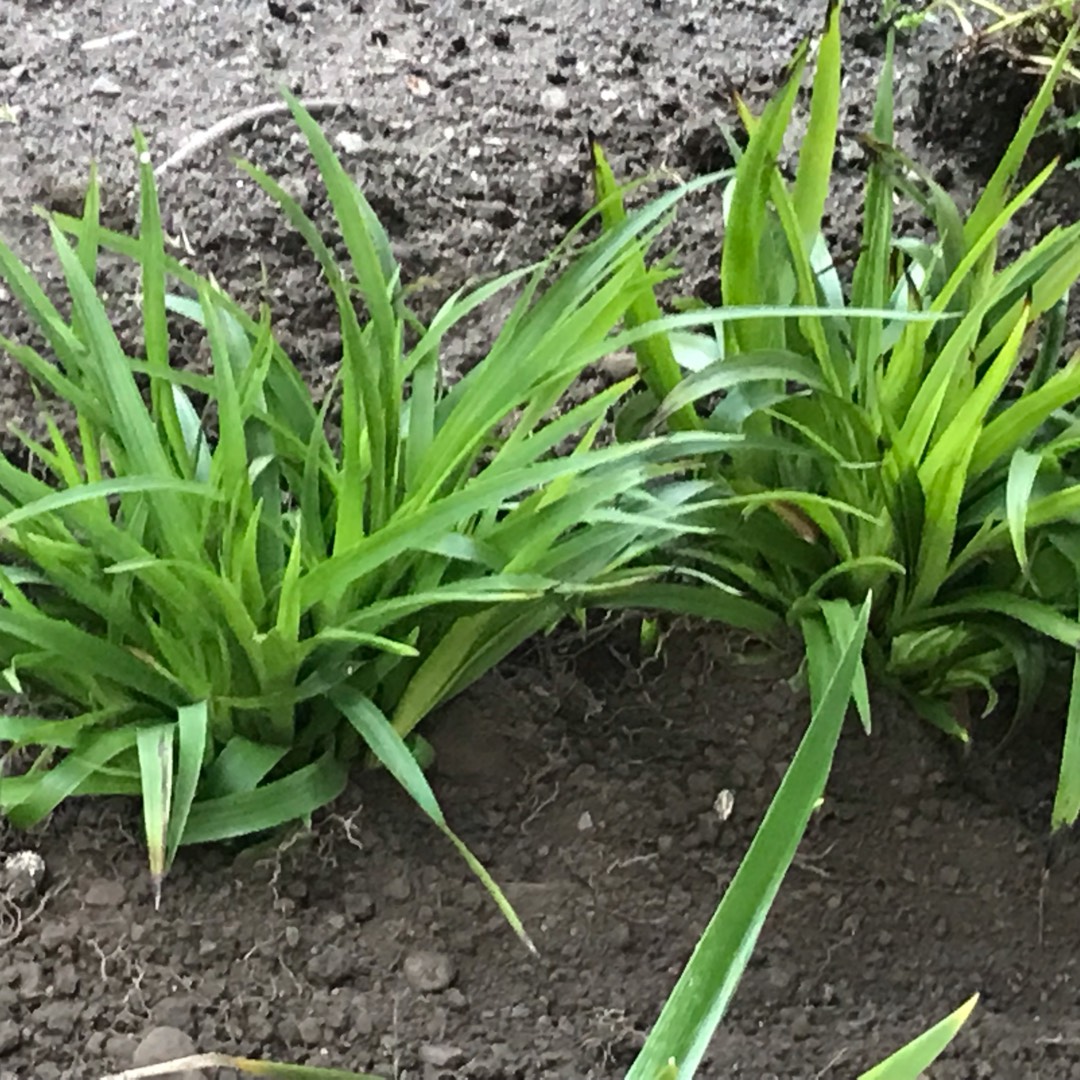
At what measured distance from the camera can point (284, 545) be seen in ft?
2.74

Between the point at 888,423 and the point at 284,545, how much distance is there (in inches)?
16.4

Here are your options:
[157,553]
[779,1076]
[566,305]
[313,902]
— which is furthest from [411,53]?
[779,1076]

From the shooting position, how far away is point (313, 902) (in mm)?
827

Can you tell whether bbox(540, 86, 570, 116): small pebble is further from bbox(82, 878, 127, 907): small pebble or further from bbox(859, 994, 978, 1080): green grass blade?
bbox(859, 994, 978, 1080): green grass blade

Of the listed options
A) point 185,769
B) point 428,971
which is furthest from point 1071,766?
point 185,769

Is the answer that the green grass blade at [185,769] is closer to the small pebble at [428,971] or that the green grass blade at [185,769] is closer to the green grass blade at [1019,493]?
the small pebble at [428,971]

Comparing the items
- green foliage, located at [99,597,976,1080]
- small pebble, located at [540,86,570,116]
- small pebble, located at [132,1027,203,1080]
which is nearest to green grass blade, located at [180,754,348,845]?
small pebble, located at [132,1027,203,1080]

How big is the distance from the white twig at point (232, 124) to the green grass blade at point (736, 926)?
865 millimetres

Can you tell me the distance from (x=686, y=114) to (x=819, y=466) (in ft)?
1.71

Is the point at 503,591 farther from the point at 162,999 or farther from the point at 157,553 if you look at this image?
the point at 162,999

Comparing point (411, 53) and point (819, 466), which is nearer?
point (819, 466)

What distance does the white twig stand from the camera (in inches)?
45.1

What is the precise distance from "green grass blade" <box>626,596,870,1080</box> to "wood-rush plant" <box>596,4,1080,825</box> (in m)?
0.26

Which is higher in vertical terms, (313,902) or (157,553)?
(157,553)
